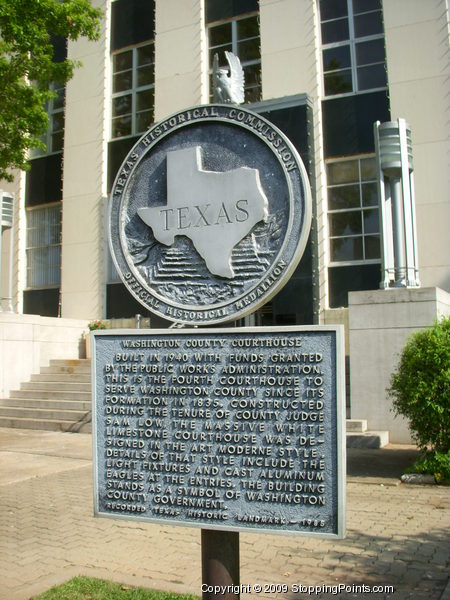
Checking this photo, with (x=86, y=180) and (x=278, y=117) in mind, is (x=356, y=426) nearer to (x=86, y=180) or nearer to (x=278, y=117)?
(x=278, y=117)

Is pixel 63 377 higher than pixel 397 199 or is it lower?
lower

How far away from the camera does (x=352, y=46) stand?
55.2ft

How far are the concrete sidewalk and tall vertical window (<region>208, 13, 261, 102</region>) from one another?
13.4 m

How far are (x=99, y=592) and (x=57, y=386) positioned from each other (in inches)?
440

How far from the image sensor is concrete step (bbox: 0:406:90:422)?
13.2 m

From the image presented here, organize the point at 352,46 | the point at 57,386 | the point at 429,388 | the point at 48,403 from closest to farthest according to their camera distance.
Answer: the point at 429,388, the point at 48,403, the point at 57,386, the point at 352,46

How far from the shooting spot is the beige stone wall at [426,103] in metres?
14.9

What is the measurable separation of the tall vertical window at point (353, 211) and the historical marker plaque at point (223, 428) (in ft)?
43.9

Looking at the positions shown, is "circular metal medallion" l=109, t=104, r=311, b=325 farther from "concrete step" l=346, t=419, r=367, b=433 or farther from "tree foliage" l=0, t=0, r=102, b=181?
"tree foliage" l=0, t=0, r=102, b=181

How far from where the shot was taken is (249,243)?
3338mm

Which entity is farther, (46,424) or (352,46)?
(352,46)

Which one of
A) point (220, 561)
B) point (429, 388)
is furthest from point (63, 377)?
point (220, 561)

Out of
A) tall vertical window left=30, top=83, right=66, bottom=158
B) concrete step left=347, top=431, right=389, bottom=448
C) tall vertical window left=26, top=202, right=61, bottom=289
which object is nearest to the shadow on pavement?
concrete step left=347, top=431, right=389, bottom=448

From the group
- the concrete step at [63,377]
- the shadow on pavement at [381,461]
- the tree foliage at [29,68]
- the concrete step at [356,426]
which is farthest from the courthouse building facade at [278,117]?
the shadow on pavement at [381,461]
